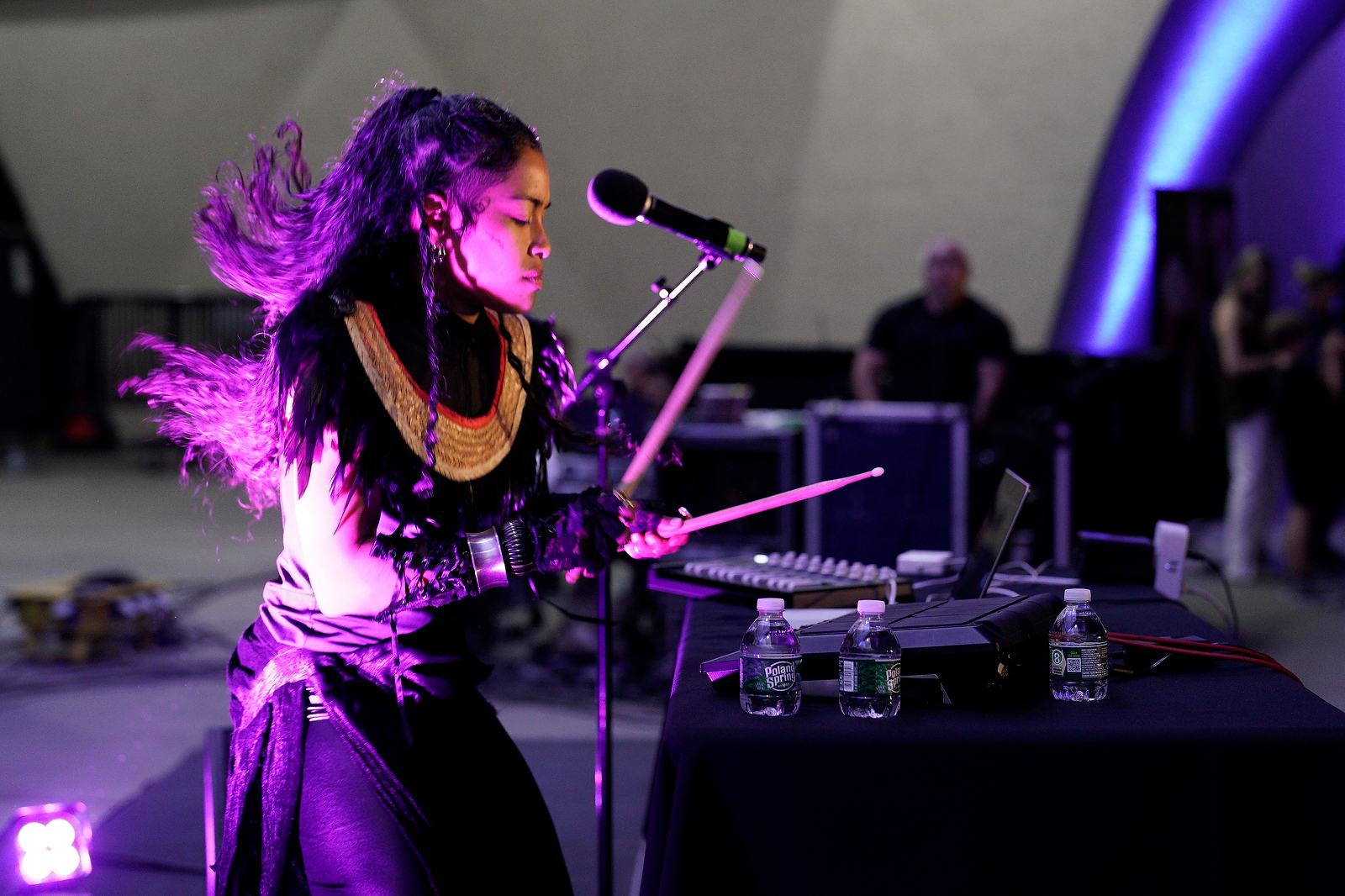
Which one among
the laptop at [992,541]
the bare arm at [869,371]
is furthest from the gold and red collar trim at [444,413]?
the bare arm at [869,371]

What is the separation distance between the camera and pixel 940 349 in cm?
555

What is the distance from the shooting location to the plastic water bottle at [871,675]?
132cm

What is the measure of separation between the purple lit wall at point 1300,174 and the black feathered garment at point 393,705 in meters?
7.98

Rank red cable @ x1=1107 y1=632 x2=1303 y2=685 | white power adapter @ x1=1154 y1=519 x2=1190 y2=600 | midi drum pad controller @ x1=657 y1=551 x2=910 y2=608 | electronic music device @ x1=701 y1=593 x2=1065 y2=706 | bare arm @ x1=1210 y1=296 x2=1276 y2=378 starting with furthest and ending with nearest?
bare arm @ x1=1210 y1=296 x2=1276 y2=378 → white power adapter @ x1=1154 y1=519 x2=1190 y2=600 → midi drum pad controller @ x1=657 y1=551 x2=910 y2=608 → red cable @ x1=1107 y1=632 x2=1303 y2=685 → electronic music device @ x1=701 y1=593 x2=1065 y2=706

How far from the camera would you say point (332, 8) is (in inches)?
388

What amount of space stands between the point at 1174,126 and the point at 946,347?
398cm

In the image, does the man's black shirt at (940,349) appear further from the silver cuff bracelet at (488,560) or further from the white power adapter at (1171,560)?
the silver cuff bracelet at (488,560)

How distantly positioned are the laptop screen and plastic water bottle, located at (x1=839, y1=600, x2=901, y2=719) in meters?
0.44

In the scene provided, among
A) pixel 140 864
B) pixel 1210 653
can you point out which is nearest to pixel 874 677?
pixel 1210 653

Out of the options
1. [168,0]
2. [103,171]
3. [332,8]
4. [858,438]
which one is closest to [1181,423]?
[858,438]

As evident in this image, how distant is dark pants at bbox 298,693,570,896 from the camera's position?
1409mm

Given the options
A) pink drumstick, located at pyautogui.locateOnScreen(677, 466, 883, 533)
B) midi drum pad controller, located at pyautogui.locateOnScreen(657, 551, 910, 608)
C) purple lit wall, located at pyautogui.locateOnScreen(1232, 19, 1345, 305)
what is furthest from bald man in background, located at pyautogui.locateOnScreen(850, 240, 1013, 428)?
pink drumstick, located at pyautogui.locateOnScreen(677, 466, 883, 533)

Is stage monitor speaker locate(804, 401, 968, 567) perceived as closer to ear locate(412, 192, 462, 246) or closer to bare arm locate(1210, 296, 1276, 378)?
bare arm locate(1210, 296, 1276, 378)

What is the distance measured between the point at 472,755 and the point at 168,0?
35.6ft
